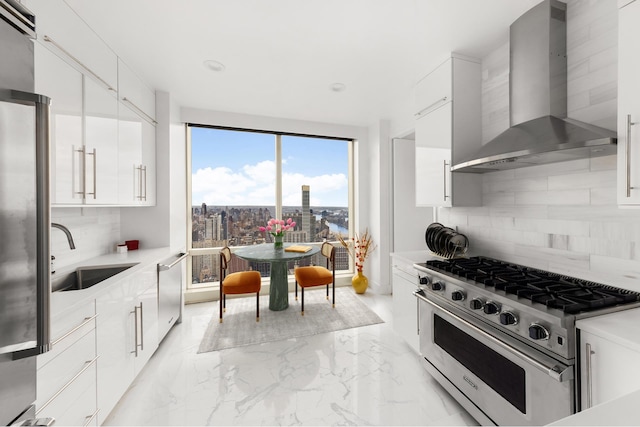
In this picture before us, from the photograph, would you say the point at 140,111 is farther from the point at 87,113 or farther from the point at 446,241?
the point at 446,241

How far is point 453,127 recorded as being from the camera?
2064mm

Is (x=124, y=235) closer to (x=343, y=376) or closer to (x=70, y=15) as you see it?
(x=70, y=15)

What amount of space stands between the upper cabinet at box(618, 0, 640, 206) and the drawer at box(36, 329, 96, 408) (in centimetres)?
256

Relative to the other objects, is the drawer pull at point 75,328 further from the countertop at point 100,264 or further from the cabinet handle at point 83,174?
the cabinet handle at point 83,174

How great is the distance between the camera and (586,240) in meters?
1.50

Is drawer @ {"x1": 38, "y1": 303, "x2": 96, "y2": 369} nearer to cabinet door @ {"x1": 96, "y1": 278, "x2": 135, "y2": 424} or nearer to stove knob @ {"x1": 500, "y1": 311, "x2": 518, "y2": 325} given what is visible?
cabinet door @ {"x1": 96, "y1": 278, "x2": 135, "y2": 424}

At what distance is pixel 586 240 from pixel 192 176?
160 inches

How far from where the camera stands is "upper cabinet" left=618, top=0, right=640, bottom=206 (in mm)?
1074

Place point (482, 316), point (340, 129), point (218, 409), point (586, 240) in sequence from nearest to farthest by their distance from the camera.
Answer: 1. point (482, 316)
2. point (586, 240)
3. point (218, 409)
4. point (340, 129)

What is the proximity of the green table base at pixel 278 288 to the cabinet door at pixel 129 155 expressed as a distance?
1637 mm

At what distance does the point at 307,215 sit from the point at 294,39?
101 inches

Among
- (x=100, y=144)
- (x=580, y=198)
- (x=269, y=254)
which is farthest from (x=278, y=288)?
(x=580, y=198)

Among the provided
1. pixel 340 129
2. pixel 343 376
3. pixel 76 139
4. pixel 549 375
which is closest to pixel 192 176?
pixel 76 139

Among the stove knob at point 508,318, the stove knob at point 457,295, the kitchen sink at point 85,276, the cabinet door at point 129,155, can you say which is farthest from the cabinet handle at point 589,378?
the cabinet door at point 129,155
